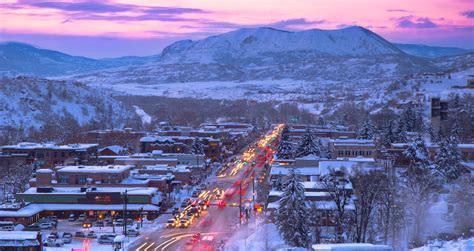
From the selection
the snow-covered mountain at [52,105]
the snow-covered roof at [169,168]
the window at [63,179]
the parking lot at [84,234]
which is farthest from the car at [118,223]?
the snow-covered mountain at [52,105]

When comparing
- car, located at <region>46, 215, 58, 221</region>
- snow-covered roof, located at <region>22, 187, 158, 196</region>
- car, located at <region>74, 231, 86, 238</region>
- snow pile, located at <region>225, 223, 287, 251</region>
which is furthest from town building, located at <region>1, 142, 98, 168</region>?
snow pile, located at <region>225, 223, 287, 251</region>

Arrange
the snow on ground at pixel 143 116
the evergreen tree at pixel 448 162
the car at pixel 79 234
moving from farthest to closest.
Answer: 1. the snow on ground at pixel 143 116
2. the evergreen tree at pixel 448 162
3. the car at pixel 79 234

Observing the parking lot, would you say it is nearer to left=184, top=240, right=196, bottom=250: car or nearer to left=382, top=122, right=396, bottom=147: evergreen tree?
left=184, top=240, right=196, bottom=250: car

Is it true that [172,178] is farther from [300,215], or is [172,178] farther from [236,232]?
[300,215]

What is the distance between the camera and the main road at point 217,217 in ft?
117

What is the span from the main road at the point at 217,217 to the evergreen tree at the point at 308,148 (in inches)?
160

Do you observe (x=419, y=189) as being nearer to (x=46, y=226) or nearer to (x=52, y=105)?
(x=46, y=226)

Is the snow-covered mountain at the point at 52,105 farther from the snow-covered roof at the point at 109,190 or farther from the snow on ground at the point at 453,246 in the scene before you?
the snow on ground at the point at 453,246

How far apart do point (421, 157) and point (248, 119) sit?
8540cm

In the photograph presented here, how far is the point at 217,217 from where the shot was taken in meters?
43.3

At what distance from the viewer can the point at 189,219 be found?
42250 mm

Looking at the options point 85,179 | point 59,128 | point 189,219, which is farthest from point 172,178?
point 59,128

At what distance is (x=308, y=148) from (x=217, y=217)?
→ 768 inches

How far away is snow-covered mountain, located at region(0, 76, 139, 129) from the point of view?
4537 inches
